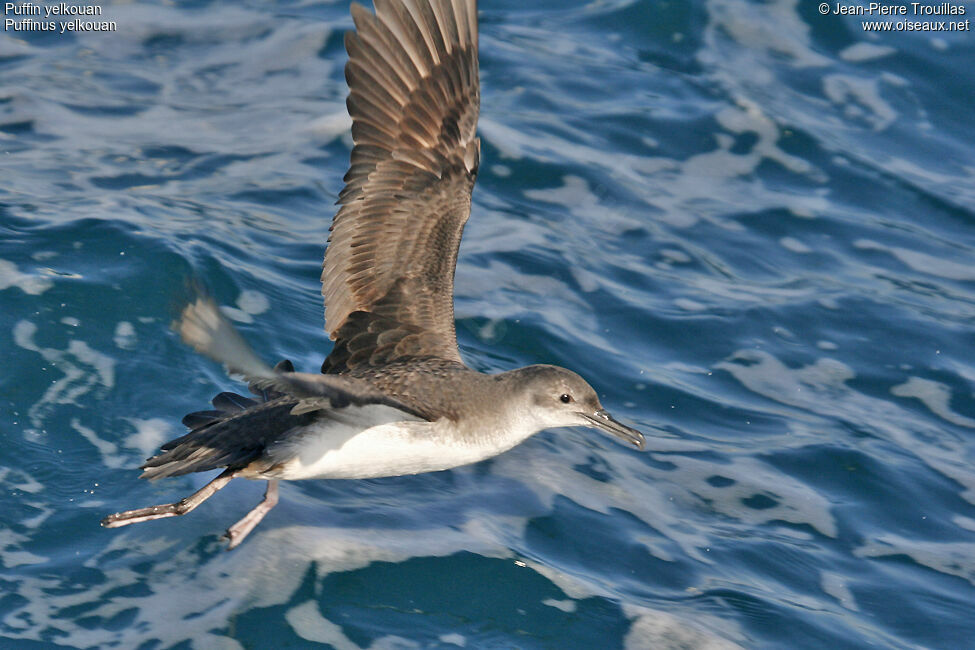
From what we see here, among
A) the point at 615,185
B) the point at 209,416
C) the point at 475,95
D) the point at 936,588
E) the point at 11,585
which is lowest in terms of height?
the point at 936,588

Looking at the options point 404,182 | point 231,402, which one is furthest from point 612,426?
point 231,402

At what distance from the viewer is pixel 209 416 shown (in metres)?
5.30

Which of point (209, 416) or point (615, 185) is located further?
point (615, 185)

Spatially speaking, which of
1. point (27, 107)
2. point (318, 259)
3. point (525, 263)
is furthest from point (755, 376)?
point (27, 107)

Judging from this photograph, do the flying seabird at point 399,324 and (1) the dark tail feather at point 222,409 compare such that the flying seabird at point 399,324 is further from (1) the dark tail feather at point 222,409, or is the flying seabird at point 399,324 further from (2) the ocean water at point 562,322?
(2) the ocean water at point 562,322

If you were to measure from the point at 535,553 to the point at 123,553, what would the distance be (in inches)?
75.7

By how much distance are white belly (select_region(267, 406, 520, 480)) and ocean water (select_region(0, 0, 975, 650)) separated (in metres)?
0.68

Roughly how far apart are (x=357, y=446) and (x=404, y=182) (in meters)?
1.53

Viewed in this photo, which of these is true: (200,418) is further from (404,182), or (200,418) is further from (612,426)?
(612,426)

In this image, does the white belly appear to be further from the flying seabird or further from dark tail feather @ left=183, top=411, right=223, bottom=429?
dark tail feather @ left=183, top=411, right=223, bottom=429

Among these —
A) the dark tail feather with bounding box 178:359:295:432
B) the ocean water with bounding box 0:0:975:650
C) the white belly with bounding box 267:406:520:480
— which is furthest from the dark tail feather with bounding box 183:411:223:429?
the ocean water with bounding box 0:0:975:650

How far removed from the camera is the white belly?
193 inches

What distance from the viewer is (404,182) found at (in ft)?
19.2

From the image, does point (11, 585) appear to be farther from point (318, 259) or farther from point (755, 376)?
point (755, 376)
